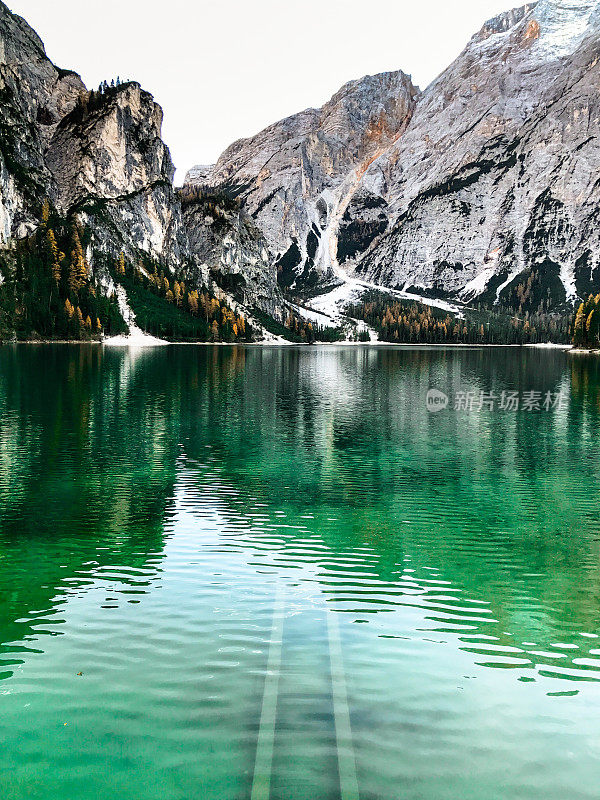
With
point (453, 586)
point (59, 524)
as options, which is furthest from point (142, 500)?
point (453, 586)

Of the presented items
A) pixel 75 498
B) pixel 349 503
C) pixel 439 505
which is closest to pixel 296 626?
pixel 349 503

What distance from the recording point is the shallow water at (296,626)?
9.95 meters

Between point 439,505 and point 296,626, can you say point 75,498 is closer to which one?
point 296,626

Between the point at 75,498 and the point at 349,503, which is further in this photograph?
the point at 349,503

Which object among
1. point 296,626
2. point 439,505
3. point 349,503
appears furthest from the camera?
point 349,503

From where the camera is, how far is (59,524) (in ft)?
81.6

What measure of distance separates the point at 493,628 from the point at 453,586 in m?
3.15

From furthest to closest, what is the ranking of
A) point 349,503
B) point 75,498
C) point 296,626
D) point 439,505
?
point 349,503
point 439,505
point 75,498
point 296,626

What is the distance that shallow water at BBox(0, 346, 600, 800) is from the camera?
9.95 meters

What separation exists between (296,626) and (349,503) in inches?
581

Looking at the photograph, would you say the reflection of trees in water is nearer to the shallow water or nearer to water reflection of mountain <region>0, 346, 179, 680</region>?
the shallow water

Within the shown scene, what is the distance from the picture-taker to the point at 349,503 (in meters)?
29.8

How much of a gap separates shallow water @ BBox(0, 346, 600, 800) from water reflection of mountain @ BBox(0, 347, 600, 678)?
16cm

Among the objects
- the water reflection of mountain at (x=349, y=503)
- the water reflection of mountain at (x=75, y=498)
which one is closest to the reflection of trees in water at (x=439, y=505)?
the water reflection of mountain at (x=349, y=503)
